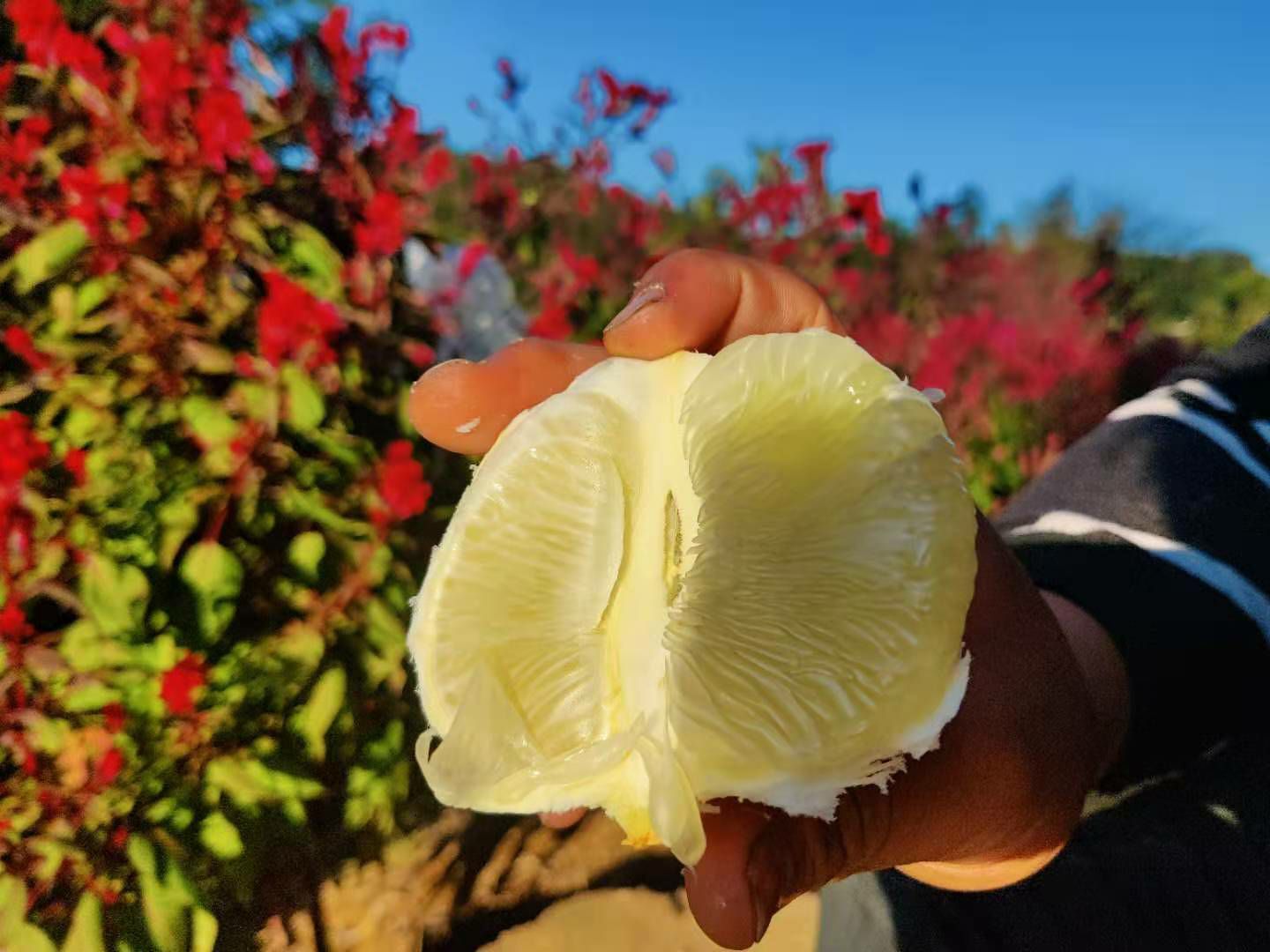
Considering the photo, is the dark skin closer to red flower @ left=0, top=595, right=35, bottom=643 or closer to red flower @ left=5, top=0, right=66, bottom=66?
red flower @ left=0, top=595, right=35, bottom=643

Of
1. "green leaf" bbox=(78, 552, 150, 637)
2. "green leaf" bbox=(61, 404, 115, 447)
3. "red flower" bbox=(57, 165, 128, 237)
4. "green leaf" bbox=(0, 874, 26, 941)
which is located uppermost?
"red flower" bbox=(57, 165, 128, 237)

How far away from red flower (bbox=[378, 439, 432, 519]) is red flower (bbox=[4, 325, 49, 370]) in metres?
0.78

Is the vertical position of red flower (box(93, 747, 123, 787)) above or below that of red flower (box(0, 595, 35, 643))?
below

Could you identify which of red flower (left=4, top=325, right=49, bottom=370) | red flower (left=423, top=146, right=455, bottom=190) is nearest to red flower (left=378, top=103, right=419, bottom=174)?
red flower (left=423, top=146, right=455, bottom=190)

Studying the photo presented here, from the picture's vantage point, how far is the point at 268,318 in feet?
6.42

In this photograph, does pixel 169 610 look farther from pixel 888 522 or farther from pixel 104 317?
pixel 888 522

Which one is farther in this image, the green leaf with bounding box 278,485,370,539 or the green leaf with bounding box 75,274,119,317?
the green leaf with bounding box 278,485,370,539

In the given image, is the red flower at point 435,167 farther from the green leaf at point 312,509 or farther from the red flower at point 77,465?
the red flower at point 77,465

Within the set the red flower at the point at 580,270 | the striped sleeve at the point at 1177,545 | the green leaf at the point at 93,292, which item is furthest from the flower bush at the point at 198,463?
the striped sleeve at the point at 1177,545

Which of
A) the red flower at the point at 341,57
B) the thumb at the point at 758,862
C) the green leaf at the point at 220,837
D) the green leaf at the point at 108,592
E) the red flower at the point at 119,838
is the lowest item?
the green leaf at the point at 220,837

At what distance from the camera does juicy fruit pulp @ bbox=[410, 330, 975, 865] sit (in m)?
1.08

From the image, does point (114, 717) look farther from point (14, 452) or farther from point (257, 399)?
point (257, 399)

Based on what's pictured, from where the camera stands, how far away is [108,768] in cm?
178

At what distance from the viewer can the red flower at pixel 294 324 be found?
196 cm
